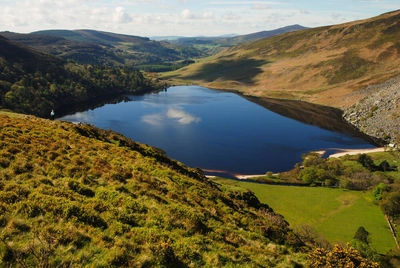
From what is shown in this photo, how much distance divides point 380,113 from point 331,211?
11031cm

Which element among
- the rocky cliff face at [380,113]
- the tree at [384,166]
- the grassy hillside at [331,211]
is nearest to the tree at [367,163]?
the tree at [384,166]

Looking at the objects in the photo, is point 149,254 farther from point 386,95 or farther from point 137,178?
point 386,95

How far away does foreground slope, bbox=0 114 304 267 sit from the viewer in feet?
40.8

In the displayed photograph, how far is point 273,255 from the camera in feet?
60.0

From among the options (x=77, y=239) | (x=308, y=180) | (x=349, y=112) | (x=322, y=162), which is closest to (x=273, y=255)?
(x=77, y=239)

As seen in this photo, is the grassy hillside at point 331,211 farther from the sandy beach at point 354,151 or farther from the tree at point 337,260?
the sandy beach at point 354,151

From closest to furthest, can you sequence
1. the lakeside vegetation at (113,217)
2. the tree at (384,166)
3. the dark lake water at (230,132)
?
1. the lakeside vegetation at (113,217)
2. the tree at (384,166)
3. the dark lake water at (230,132)

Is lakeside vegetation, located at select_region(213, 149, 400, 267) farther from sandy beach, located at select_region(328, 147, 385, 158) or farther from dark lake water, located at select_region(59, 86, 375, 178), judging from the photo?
dark lake water, located at select_region(59, 86, 375, 178)

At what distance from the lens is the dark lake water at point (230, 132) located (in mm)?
109100

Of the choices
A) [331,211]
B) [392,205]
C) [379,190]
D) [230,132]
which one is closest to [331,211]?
[331,211]

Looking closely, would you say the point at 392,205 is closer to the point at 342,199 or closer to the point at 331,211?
the point at 342,199

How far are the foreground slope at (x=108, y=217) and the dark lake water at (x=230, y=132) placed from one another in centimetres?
7395

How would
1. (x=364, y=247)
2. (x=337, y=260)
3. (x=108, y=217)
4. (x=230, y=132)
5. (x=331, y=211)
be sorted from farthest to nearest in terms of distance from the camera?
(x=230, y=132) < (x=331, y=211) < (x=364, y=247) < (x=337, y=260) < (x=108, y=217)

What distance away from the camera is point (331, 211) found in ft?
220
